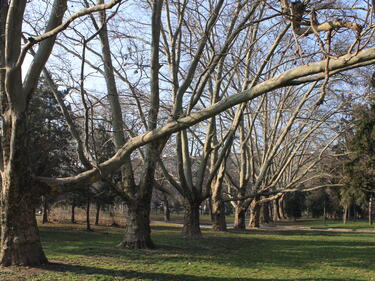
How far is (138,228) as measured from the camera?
12.0 meters

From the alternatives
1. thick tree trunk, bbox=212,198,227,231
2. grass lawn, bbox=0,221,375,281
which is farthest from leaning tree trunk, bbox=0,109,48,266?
thick tree trunk, bbox=212,198,227,231

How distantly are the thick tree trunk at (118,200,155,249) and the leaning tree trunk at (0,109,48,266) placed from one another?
405 cm

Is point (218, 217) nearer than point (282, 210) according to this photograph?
Yes

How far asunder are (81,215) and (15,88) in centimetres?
2775

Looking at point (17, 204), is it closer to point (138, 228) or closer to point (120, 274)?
point (120, 274)

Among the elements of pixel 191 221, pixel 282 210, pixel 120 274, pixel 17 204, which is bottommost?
pixel 282 210

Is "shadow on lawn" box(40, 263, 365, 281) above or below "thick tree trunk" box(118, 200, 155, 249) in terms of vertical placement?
below

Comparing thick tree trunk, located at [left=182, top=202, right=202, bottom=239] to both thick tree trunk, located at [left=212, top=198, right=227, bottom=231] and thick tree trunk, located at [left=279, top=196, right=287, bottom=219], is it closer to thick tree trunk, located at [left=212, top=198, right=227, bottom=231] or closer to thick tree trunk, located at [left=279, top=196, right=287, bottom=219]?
thick tree trunk, located at [left=212, top=198, right=227, bottom=231]

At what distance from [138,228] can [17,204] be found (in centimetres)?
478

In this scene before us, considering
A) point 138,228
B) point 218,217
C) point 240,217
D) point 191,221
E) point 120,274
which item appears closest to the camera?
point 120,274

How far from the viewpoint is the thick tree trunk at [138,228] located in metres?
11.9

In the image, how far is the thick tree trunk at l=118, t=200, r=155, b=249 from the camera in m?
11.9

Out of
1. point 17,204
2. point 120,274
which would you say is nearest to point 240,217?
point 120,274

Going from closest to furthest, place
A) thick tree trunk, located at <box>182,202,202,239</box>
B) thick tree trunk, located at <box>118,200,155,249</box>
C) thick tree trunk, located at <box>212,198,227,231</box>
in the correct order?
thick tree trunk, located at <box>118,200,155,249</box>, thick tree trunk, located at <box>182,202,202,239</box>, thick tree trunk, located at <box>212,198,227,231</box>
